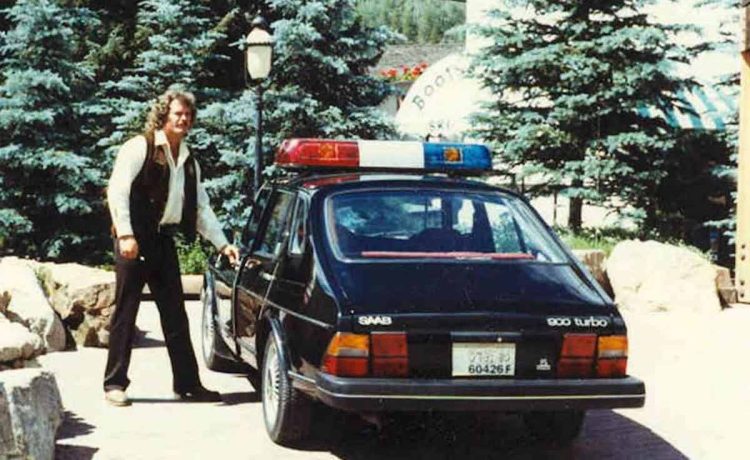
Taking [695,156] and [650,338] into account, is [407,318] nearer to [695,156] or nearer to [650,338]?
[650,338]

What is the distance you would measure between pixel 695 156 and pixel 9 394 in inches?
562

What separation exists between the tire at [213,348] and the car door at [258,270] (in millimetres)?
1087

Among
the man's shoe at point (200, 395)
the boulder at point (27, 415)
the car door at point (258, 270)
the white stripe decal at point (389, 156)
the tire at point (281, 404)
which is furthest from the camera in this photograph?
the man's shoe at point (200, 395)

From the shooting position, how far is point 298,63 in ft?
57.5

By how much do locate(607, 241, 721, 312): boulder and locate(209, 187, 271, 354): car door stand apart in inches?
275

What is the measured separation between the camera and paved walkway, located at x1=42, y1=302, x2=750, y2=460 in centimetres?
604

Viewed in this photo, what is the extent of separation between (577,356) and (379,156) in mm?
2185

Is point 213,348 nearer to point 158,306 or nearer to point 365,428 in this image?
point 158,306

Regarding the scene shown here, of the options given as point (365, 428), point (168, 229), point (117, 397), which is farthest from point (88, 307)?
point (365, 428)

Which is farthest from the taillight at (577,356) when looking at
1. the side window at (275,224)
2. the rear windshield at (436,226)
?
the side window at (275,224)

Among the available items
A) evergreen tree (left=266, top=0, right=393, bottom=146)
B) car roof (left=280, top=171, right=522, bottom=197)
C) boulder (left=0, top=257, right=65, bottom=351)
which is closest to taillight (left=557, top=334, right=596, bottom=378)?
car roof (left=280, top=171, right=522, bottom=197)

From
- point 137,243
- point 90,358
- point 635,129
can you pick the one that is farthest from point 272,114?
point 137,243

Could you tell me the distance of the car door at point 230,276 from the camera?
729 cm

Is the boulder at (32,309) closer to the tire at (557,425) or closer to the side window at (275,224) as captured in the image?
the side window at (275,224)
